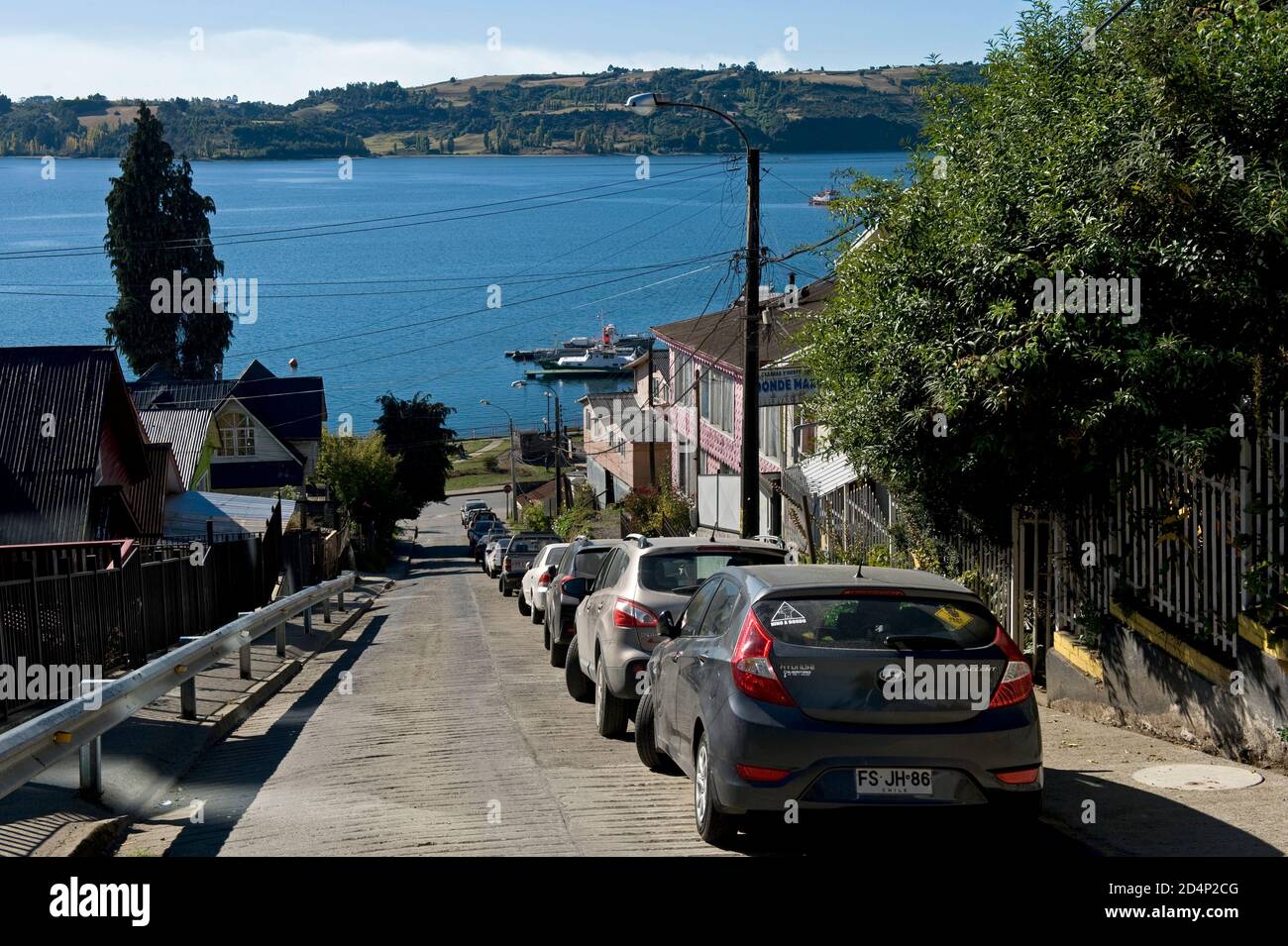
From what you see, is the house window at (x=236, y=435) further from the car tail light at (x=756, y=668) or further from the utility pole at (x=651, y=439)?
the car tail light at (x=756, y=668)

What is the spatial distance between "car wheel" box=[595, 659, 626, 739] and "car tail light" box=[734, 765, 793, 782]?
4.43m

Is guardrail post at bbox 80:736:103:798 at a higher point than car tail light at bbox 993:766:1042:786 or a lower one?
lower

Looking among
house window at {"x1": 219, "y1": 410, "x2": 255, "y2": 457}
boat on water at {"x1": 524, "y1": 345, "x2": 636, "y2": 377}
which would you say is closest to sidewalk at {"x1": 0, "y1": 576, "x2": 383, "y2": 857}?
house window at {"x1": 219, "y1": 410, "x2": 255, "y2": 457}

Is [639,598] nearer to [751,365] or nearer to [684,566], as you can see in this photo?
[684,566]

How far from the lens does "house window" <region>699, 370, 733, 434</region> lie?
41.2 meters

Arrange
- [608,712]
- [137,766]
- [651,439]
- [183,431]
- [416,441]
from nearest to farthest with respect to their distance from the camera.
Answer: [137,766]
[608,712]
[183,431]
[651,439]
[416,441]

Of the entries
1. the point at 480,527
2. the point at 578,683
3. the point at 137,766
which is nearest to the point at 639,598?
the point at 578,683

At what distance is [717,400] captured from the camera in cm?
4294

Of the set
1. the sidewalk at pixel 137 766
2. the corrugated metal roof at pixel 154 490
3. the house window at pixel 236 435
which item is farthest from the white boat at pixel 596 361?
the sidewalk at pixel 137 766

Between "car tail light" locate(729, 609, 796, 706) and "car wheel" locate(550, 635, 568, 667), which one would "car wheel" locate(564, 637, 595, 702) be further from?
"car tail light" locate(729, 609, 796, 706)

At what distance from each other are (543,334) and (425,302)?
17937mm

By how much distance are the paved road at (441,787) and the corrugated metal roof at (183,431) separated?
31.8m

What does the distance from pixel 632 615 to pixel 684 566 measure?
651 mm
